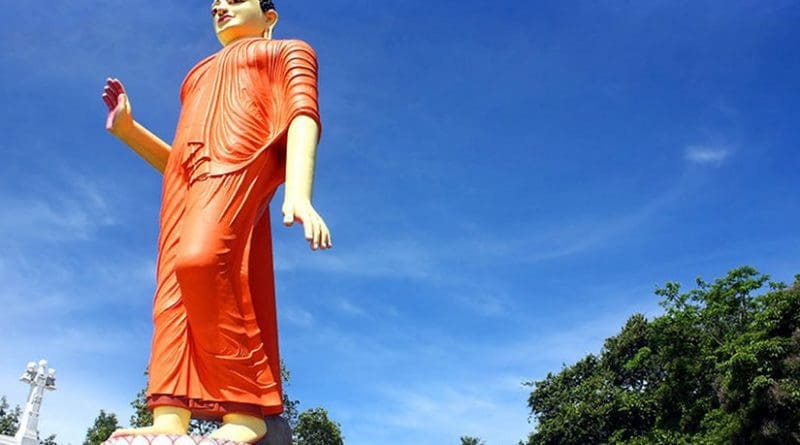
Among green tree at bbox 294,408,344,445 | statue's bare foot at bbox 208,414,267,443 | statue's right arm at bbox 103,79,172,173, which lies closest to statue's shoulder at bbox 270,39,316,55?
statue's right arm at bbox 103,79,172,173

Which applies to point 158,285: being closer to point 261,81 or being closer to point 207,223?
point 207,223

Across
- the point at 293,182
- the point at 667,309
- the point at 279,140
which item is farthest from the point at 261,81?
the point at 667,309

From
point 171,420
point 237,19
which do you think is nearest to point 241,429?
point 171,420

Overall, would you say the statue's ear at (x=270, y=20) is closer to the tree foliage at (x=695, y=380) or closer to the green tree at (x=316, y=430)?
the tree foliage at (x=695, y=380)

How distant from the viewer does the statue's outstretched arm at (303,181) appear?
5.35 m

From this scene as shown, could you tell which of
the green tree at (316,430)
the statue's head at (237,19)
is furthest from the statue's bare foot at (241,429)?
the green tree at (316,430)

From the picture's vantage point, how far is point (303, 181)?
567 centimetres

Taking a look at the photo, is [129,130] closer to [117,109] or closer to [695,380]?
[117,109]

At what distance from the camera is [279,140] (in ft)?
20.1

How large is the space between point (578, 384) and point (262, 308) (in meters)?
25.4

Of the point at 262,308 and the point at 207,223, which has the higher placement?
the point at 207,223

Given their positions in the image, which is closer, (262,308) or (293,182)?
(293,182)

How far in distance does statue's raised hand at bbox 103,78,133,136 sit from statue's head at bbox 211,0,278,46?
103 cm

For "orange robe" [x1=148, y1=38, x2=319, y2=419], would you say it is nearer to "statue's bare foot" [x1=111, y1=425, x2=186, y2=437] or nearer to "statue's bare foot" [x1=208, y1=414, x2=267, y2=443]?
"statue's bare foot" [x1=208, y1=414, x2=267, y2=443]
